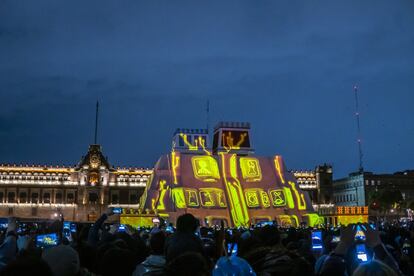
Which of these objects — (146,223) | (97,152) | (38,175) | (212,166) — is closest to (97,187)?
(97,152)

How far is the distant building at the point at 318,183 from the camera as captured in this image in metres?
100

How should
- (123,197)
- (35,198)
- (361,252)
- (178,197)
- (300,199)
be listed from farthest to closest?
(123,197), (35,198), (300,199), (178,197), (361,252)

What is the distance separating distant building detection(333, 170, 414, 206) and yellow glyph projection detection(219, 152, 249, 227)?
52003mm

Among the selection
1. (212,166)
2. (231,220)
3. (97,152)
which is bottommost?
(231,220)

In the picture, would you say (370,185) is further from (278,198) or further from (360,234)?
(360,234)

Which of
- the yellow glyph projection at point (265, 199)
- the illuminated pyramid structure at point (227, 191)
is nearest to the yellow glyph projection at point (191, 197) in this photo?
the illuminated pyramid structure at point (227, 191)

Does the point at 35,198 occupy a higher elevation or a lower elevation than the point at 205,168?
lower

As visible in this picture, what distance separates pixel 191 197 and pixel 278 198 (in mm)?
10792

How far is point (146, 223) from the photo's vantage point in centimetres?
4428

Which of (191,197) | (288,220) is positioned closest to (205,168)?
(191,197)

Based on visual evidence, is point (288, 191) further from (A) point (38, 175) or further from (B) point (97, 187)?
(A) point (38, 175)

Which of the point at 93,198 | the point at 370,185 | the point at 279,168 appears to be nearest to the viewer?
the point at 279,168

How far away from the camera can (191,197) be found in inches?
2184

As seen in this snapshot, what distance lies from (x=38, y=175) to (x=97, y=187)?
40.8 ft
